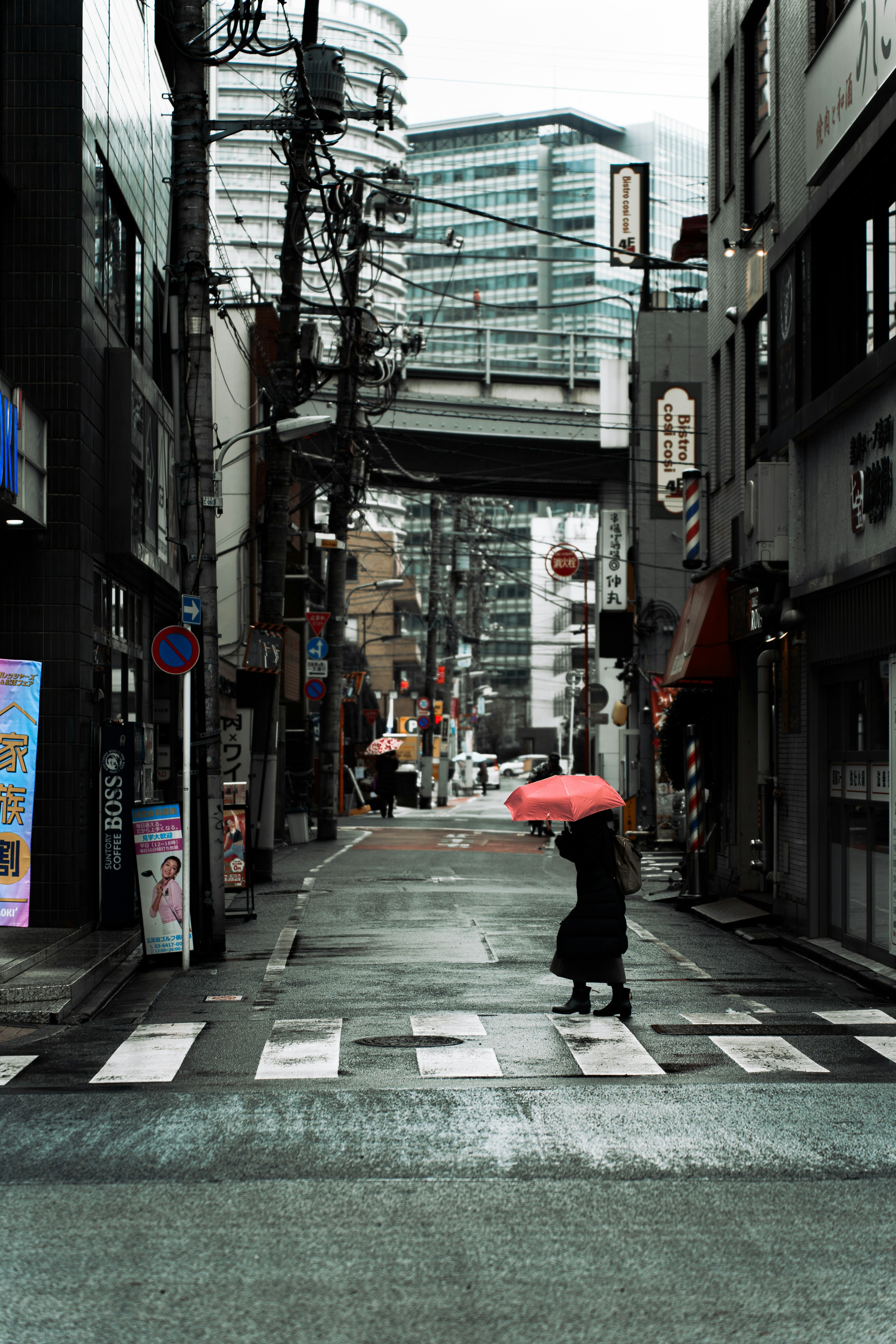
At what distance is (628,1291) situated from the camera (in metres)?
5.45

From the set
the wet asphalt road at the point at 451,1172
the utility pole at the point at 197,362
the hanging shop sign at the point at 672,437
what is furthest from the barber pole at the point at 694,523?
the hanging shop sign at the point at 672,437

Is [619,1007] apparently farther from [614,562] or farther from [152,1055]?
[614,562]

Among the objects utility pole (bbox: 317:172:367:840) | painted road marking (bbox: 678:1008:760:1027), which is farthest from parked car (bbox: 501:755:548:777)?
painted road marking (bbox: 678:1008:760:1027)

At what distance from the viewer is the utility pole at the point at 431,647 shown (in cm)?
5578

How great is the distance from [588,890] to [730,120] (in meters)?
14.4

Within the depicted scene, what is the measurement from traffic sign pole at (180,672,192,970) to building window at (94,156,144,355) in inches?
219

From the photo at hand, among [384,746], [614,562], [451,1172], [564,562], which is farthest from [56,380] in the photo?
[564,562]

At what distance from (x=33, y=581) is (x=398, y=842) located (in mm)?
19135

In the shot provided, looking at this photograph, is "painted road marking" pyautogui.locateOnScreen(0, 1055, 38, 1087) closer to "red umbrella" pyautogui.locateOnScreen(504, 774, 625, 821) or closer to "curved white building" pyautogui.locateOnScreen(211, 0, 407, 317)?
"red umbrella" pyautogui.locateOnScreen(504, 774, 625, 821)

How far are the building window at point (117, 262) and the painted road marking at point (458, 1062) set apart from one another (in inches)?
412

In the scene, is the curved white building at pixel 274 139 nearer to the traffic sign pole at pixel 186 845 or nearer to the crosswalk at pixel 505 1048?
the traffic sign pole at pixel 186 845

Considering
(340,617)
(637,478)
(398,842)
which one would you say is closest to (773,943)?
(398,842)

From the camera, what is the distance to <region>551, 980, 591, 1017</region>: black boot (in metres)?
11.9

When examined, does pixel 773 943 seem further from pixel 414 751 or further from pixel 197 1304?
pixel 414 751
